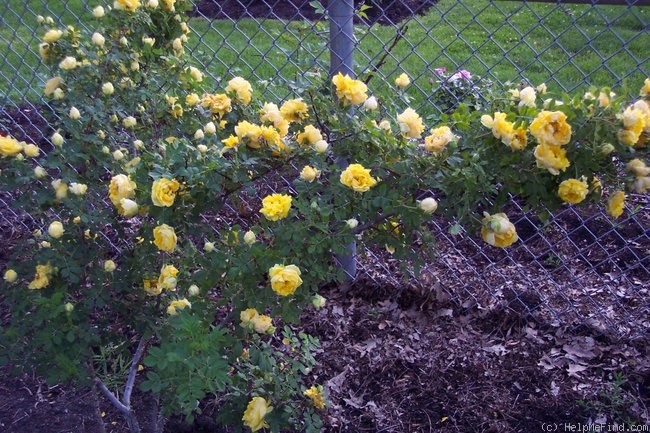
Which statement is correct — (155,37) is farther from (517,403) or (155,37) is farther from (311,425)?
(517,403)

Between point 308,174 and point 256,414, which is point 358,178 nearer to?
point 308,174

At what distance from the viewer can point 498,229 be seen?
1487mm

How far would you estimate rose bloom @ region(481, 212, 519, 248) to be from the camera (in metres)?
1.49

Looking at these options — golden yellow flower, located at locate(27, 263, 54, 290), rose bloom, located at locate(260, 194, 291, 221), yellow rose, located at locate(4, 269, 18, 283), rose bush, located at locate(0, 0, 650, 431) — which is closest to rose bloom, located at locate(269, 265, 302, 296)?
rose bush, located at locate(0, 0, 650, 431)

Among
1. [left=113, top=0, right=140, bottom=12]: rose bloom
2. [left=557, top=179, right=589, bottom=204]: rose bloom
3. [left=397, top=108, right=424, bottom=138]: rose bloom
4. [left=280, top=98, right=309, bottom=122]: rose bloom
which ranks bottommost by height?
[left=113, top=0, right=140, bottom=12]: rose bloom

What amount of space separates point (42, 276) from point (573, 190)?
61.2 inches

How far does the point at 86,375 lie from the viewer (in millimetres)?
1977

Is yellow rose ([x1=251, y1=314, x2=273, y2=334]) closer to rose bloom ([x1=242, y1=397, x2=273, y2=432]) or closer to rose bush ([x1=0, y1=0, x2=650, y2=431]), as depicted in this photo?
rose bush ([x1=0, y1=0, x2=650, y2=431])

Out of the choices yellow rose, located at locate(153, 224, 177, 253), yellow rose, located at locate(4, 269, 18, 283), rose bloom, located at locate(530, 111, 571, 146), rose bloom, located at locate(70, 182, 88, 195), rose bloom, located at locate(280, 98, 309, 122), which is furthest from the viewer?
yellow rose, located at locate(4, 269, 18, 283)

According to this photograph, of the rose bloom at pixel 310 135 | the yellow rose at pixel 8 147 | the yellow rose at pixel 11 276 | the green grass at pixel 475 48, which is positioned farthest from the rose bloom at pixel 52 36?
→ the green grass at pixel 475 48

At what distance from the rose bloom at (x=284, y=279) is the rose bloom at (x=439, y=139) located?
17.9 inches

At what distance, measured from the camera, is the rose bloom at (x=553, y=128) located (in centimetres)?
131

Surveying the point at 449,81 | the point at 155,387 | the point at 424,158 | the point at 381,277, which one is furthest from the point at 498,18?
the point at 155,387

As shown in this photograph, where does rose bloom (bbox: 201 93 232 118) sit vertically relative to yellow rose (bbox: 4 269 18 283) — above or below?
above
